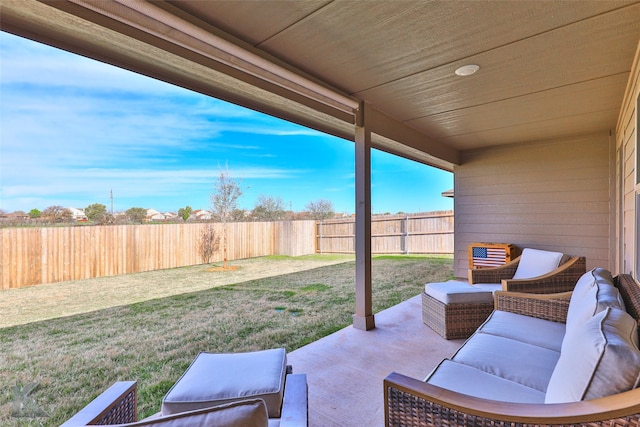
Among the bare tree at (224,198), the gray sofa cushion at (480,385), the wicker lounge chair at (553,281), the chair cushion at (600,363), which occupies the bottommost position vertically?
the gray sofa cushion at (480,385)

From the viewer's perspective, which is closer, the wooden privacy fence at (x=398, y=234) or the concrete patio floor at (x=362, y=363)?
the concrete patio floor at (x=362, y=363)

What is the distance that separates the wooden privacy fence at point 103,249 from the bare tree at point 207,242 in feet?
0.30

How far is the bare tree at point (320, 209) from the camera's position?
43.2 feet

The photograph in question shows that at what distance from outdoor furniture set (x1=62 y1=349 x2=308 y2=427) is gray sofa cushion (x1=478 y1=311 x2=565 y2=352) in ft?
4.91

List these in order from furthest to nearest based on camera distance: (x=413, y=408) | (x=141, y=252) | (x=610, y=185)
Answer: (x=141, y=252) < (x=610, y=185) < (x=413, y=408)

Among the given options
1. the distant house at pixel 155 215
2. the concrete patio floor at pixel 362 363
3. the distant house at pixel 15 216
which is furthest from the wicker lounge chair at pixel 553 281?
the distant house at pixel 155 215

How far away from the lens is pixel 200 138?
11195 millimetres

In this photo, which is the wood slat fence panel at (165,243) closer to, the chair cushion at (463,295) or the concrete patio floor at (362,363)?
the concrete patio floor at (362,363)

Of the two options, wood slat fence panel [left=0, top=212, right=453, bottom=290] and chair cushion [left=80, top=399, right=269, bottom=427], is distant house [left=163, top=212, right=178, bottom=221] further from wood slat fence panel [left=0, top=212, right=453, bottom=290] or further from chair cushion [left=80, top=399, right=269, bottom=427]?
chair cushion [left=80, top=399, right=269, bottom=427]

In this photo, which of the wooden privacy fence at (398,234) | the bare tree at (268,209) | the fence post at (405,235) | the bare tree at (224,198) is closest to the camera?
the bare tree at (224,198)

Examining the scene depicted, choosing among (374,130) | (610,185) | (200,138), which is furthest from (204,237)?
(610,185)

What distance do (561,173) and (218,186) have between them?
7.74 m

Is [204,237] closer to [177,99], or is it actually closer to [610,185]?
[177,99]

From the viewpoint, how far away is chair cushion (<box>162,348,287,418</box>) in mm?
1333
